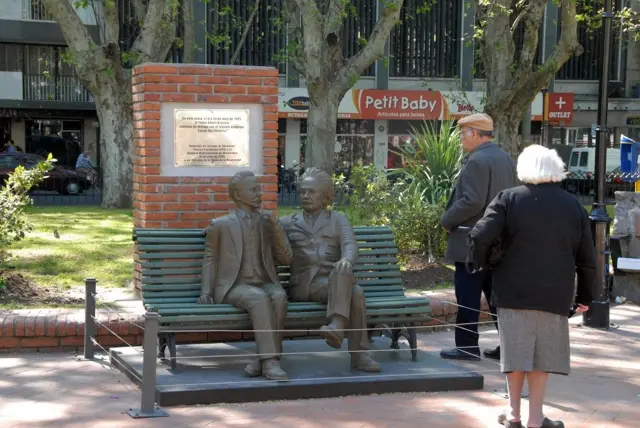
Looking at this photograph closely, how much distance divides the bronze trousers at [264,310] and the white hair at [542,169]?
2.04 m

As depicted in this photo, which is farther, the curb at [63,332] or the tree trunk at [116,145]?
the tree trunk at [116,145]

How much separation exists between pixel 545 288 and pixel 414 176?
704 cm

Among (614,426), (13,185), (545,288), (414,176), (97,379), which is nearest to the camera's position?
(545,288)

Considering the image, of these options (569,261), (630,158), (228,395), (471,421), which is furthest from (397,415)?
(630,158)

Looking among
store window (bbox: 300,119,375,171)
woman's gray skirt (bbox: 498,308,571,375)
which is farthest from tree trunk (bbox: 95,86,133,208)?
store window (bbox: 300,119,375,171)

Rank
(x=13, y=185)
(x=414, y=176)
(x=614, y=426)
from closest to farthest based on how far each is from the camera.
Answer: (x=614, y=426)
(x=13, y=185)
(x=414, y=176)

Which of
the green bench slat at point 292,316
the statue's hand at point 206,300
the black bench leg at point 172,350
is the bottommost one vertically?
the black bench leg at point 172,350

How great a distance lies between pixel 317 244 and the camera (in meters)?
7.09

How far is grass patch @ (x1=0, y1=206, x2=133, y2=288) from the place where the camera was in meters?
10.0

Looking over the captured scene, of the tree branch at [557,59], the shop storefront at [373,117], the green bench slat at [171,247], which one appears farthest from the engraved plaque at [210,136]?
the shop storefront at [373,117]

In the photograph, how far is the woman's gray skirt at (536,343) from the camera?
5445mm

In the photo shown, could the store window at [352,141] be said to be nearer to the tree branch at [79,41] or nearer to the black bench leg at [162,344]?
the tree branch at [79,41]

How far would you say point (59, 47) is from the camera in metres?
39.0

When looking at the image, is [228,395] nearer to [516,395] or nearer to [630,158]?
[516,395]
